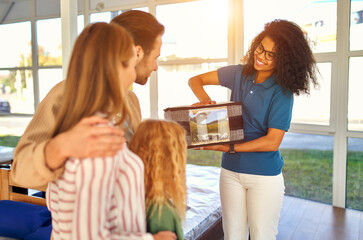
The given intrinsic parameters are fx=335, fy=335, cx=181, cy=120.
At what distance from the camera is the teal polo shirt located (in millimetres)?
1647

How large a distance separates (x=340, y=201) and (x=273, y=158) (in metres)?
2.83

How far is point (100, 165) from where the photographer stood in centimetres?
71

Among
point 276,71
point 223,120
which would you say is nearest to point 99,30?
point 223,120

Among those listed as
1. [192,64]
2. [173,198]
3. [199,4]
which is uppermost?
[199,4]

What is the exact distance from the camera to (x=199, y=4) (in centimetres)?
527

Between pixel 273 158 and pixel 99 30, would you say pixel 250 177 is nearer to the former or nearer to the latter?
pixel 273 158

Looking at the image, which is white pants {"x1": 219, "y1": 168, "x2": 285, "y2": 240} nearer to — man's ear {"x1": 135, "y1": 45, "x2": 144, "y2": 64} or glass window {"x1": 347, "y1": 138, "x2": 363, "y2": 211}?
man's ear {"x1": 135, "y1": 45, "x2": 144, "y2": 64}

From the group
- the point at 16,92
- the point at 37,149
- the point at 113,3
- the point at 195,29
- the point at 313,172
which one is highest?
the point at 113,3

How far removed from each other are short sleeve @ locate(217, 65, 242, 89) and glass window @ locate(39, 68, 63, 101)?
5350mm

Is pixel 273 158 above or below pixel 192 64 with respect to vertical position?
below

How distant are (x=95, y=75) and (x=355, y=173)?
408cm

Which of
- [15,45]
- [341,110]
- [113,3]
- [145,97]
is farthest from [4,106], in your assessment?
[341,110]

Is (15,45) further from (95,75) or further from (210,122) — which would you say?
(95,75)

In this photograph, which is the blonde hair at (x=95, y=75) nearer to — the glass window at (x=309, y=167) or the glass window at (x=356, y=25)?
the glass window at (x=356, y=25)
